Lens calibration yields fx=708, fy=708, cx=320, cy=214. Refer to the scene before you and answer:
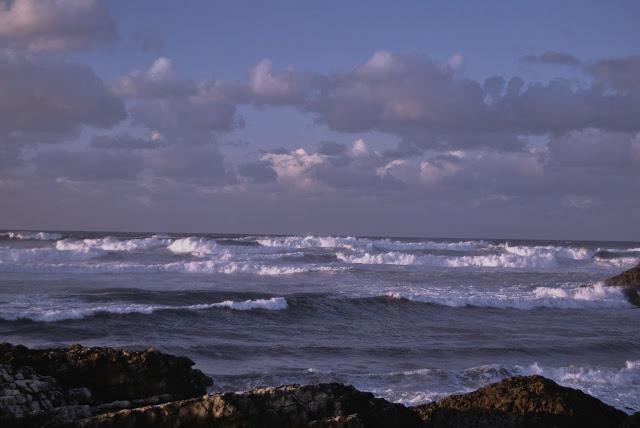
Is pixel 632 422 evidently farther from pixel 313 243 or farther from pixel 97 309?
pixel 313 243

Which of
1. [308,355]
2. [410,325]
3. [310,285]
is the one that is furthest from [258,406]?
[310,285]

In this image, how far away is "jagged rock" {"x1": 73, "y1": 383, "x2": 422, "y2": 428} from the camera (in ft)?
18.8

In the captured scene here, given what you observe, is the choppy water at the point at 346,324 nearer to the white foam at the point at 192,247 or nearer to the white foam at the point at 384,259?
the white foam at the point at 384,259

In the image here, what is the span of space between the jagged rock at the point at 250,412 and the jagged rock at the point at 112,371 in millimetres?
1021

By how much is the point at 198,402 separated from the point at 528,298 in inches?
800

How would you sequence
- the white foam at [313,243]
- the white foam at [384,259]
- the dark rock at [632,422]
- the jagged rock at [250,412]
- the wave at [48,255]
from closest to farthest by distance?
the jagged rock at [250,412]
the dark rock at [632,422]
the wave at [48,255]
the white foam at [384,259]
the white foam at [313,243]

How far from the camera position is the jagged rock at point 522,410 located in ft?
20.7

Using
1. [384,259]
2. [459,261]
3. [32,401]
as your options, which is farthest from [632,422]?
[459,261]

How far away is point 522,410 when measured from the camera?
6387mm

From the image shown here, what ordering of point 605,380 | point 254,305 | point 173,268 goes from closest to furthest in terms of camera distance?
point 605,380 → point 254,305 → point 173,268

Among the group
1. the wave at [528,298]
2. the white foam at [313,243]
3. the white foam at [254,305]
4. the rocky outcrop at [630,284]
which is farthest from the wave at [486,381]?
the white foam at [313,243]

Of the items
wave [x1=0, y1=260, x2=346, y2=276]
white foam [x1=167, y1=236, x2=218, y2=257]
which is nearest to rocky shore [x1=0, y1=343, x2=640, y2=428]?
wave [x1=0, y1=260, x2=346, y2=276]

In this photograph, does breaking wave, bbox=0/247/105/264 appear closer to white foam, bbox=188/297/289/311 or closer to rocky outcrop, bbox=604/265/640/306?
white foam, bbox=188/297/289/311

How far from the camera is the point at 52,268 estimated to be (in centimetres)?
3262
